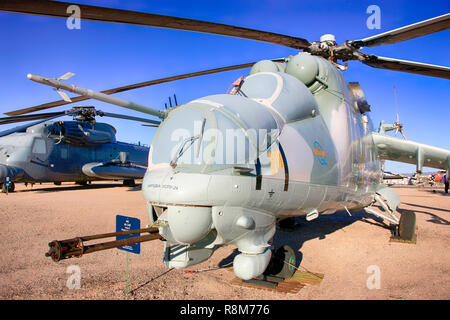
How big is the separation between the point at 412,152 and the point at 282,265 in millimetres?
5100

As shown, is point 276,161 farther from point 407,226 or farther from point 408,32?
point 407,226

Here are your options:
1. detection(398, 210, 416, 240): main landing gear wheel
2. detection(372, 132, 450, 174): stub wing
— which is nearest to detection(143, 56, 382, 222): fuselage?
detection(372, 132, 450, 174): stub wing

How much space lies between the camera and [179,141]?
12.1ft

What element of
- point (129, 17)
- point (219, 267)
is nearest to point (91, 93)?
point (129, 17)

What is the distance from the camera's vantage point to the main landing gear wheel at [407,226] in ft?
24.6

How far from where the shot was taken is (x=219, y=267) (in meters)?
5.57

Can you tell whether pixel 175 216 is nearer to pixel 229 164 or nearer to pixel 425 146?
pixel 229 164

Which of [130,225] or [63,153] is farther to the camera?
[63,153]

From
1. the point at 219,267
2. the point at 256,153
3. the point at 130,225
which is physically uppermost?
the point at 256,153

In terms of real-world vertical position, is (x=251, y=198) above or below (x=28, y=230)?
above

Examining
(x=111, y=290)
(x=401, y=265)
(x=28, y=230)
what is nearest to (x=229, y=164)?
(x=111, y=290)

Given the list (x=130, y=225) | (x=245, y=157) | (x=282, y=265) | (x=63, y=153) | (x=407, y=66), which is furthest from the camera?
(x=63, y=153)
